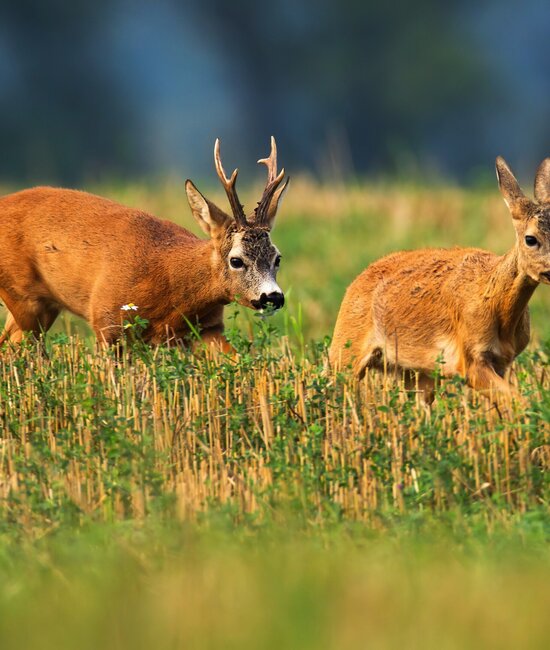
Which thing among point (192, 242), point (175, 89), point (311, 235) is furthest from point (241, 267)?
point (175, 89)

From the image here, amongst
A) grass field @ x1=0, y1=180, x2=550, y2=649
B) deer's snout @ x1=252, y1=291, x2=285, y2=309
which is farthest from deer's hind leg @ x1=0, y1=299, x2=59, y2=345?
deer's snout @ x1=252, y1=291, x2=285, y2=309

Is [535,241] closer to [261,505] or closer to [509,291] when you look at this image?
[509,291]

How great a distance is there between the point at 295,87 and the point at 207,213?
35.9 m

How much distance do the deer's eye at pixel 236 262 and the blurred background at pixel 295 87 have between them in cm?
3256

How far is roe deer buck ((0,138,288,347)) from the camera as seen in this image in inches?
392

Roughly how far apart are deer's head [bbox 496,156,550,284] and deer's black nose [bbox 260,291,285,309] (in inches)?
64.0

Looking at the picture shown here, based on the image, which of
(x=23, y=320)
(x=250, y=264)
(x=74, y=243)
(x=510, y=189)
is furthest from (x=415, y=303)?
(x=23, y=320)

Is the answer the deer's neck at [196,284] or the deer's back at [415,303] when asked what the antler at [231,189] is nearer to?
the deer's neck at [196,284]

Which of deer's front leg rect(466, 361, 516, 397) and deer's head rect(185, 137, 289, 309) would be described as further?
deer's head rect(185, 137, 289, 309)

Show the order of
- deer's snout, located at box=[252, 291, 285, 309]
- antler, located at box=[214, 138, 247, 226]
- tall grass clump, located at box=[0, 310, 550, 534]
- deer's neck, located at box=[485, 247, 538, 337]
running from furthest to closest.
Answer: antler, located at box=[214, 138, 247, 226]
deer's snout, located at box=[252, 291, 285, 309]
deer's neck, located at box=[485, 247, 538, 337]
tall grass clump, located at box=[0, 310, 550, 534]

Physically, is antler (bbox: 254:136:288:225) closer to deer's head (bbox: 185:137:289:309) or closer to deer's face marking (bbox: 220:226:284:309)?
deer's head (bbox: 185:137:289:309)

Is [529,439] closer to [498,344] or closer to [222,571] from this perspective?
[498,344]

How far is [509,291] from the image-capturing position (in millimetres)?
8711

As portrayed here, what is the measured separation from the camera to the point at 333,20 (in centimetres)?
4534
